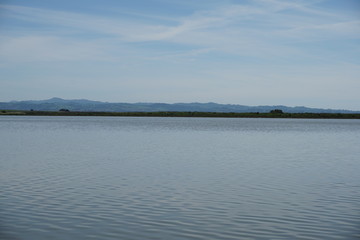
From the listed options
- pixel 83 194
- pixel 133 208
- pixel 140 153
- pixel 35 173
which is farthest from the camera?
pixel 140 153

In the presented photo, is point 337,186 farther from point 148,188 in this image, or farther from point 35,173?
point 35,173

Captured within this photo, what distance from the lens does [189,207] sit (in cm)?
1797

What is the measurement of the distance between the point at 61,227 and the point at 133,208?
10.9 ft

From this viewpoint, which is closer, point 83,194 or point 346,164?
point 83,194

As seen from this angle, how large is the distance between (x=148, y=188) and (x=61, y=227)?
292 inches

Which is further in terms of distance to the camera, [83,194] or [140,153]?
[140,153]

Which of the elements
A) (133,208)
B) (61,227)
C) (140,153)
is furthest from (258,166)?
(61,227)

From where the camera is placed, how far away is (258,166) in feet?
102

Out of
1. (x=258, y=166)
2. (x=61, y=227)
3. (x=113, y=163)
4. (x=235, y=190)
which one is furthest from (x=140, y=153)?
(x=61, y=227)

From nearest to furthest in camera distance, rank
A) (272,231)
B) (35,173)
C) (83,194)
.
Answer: (272,231)
(83,194)
(35,173)

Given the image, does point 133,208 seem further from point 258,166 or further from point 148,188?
point 258,166

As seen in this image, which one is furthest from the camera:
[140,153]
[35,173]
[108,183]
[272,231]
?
[140,153]

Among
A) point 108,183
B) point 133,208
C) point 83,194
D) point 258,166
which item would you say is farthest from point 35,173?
point 258,166

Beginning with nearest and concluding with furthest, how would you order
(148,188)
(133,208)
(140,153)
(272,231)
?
1. (272,231)
2. (133,208)
3. (148,188)
4. (140,153)
